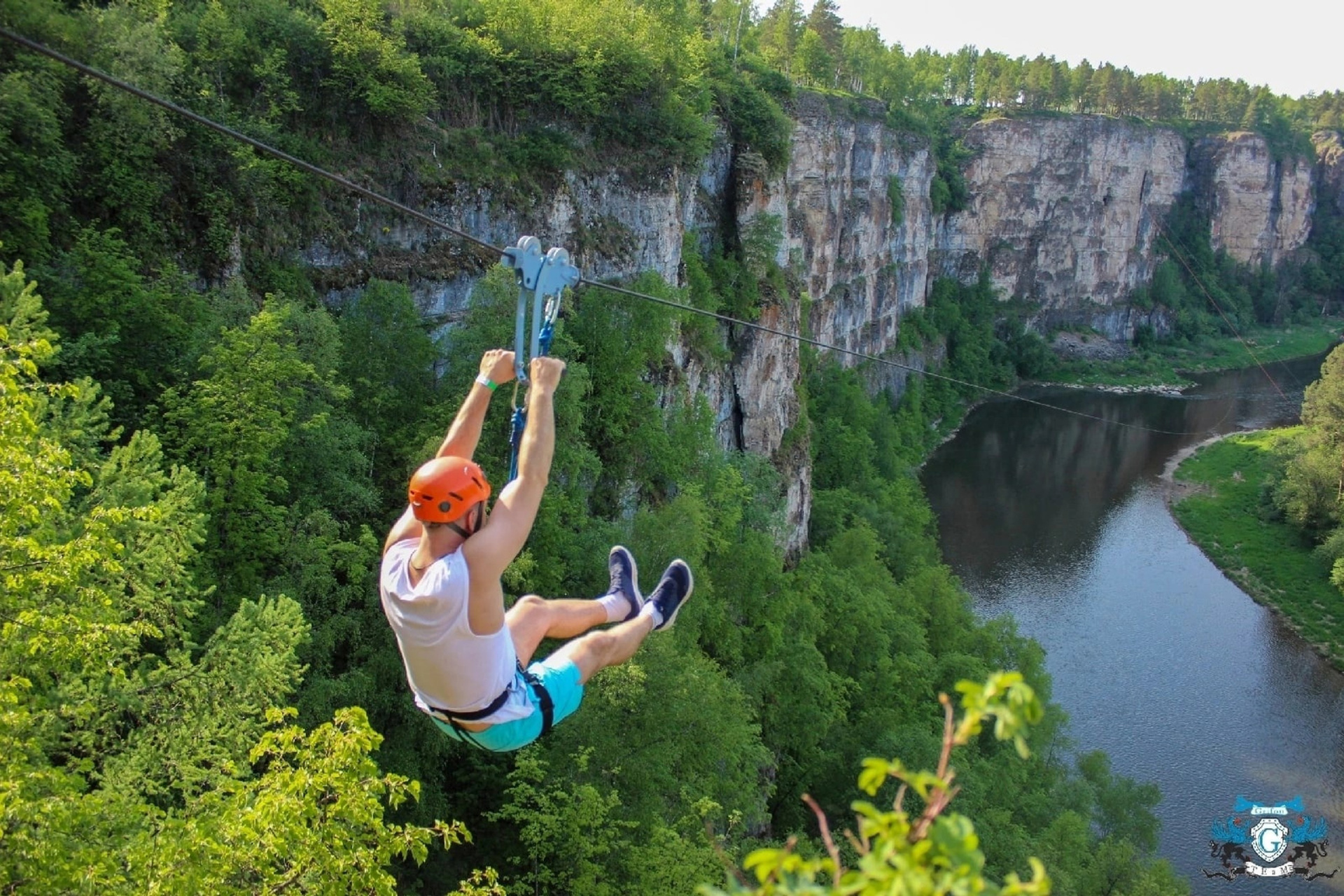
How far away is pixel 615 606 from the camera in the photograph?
20.0 feet

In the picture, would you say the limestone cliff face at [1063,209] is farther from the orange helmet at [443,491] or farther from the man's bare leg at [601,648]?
the orange helmet at [443,491]

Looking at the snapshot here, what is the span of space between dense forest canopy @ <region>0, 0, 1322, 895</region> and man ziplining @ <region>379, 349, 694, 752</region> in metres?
2.24

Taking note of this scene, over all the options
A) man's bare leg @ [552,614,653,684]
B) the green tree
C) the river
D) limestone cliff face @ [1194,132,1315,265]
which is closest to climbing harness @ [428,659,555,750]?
man's bare leg @ [552,614,653,684]

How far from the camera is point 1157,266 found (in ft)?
277

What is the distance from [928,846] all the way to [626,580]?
13.4 ft

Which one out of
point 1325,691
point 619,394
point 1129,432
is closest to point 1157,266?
point 1129,432

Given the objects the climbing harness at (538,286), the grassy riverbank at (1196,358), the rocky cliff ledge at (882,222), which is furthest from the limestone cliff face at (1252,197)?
the climbing harness at (538,286)

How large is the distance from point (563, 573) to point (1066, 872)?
10968 millimetres

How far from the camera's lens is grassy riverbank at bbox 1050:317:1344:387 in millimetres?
72625

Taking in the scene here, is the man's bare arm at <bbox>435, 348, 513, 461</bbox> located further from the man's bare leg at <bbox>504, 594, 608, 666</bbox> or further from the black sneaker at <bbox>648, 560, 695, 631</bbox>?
the black sneaker at <bbox>648, 560, 695, 631</bbox>

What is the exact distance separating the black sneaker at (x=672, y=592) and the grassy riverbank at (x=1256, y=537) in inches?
1319

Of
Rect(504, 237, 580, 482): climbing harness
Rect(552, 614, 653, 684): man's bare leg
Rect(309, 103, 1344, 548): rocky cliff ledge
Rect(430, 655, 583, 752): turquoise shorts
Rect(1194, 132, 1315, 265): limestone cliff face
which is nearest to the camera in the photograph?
→ Rect(430, 655, 583, 752): turquoise shorts

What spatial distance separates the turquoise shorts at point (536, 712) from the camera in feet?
15.9

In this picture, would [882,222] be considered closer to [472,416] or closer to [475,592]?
[472,416]
